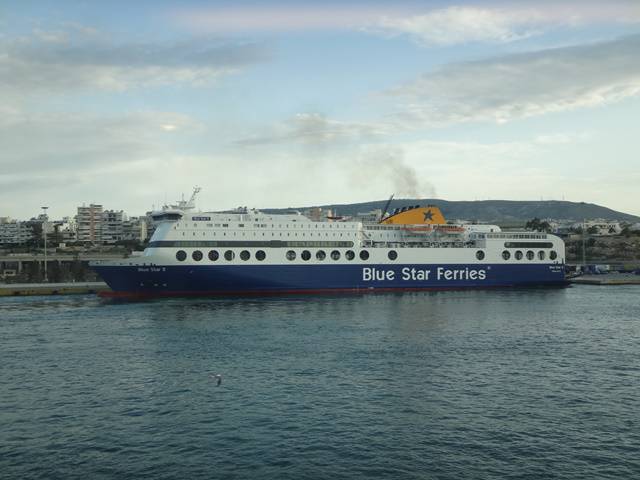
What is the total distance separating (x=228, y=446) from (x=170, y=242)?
36.5 metres

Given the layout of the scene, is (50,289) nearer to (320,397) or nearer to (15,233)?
(320,397)

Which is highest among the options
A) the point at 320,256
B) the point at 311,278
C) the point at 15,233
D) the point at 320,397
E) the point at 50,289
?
the point at 15,233

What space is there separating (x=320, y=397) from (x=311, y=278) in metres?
33.4

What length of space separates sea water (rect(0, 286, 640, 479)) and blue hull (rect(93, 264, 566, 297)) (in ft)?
38.2

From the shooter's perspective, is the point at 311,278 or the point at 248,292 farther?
the point at 311,278

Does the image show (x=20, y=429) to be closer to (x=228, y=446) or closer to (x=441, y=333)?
(x=228, y=446)

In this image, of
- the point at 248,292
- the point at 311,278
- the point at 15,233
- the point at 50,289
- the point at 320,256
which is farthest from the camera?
the point at 15,233

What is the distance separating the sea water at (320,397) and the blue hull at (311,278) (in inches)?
459

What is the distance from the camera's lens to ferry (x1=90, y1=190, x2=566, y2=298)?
167ft

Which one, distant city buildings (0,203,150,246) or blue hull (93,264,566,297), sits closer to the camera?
blue hull (93,264,566,297)

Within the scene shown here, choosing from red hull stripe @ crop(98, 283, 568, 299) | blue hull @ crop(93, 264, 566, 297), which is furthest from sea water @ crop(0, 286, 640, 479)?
red hull stripe @ crop(98, 283, 568, 299)

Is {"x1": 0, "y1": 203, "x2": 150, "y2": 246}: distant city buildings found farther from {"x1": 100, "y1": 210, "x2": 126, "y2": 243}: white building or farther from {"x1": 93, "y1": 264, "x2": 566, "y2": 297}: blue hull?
{"x1": 93, "y1": 264, "x2": 566, "y2": 297}: blue hull

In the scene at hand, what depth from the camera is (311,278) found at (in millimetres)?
54031

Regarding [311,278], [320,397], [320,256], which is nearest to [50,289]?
[311,278]
